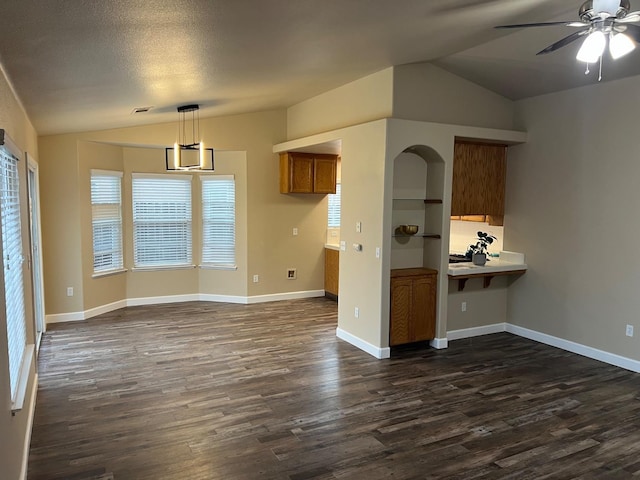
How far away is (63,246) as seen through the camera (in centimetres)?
593

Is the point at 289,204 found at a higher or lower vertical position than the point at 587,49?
lower

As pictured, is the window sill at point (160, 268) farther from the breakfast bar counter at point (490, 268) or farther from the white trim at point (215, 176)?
the breakfast bar counter at point (490, 268)

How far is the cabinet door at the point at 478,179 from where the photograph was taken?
538 centimetres

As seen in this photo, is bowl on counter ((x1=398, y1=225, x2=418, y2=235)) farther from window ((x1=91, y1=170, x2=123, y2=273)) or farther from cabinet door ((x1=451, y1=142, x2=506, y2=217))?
window ((x1=91, y1=170, x2=123, y2=273))

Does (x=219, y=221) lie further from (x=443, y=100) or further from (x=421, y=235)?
(x=443, y=100)

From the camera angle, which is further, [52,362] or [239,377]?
[52,362]

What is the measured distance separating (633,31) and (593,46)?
206mm

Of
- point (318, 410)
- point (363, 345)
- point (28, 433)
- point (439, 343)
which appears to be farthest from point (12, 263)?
point (439, 343)

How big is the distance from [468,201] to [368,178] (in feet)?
4.55

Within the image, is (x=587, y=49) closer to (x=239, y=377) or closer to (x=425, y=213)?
(x=425, y=213)

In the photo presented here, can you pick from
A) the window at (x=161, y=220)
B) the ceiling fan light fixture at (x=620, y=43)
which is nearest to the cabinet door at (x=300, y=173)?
the window at (x=161, y=220)

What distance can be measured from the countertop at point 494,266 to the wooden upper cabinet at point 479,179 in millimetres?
456

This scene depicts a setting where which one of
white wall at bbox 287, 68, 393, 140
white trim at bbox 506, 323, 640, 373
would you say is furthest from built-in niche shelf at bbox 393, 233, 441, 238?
white trim at bbox 506, 323, 640, 373

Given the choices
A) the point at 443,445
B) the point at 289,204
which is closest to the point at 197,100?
the point at 289,204
